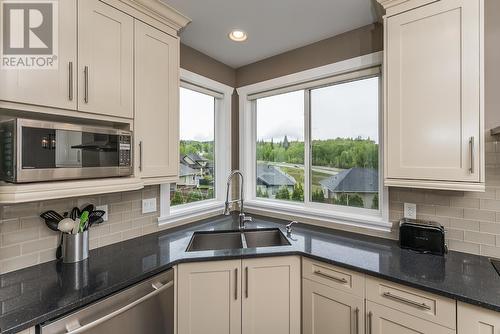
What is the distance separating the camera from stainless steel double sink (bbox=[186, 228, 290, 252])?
2068mm

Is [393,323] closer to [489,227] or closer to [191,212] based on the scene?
[489,227]

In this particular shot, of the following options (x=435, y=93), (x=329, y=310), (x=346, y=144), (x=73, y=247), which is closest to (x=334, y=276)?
(x=329, y=310)

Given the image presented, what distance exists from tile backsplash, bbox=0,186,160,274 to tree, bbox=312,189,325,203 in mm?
1551

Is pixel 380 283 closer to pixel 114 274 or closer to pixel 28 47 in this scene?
pixel 114 274

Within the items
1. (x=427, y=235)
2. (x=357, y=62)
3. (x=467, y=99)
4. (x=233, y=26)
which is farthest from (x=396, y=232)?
(x=233, y=26)

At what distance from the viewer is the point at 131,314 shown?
1.26 metres

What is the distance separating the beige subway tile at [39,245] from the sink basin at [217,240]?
0.93 metres

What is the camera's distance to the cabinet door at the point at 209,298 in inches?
60.8

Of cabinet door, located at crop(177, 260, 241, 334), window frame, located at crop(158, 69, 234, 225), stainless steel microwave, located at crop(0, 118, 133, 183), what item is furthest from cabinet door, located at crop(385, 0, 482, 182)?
stainless steel microwave, located at crop(0, 118, 133, 183)

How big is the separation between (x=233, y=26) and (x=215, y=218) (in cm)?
174

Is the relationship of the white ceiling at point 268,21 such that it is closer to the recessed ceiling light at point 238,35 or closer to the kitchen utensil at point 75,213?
the recessed ceiling light at point 238,35

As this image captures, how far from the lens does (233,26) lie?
195cm

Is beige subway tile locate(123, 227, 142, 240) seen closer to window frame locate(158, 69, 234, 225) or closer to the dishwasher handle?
window frame locate(158, 69, 234, 225)

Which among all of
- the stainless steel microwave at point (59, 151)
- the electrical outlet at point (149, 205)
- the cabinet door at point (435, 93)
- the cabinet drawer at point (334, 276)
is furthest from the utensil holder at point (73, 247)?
the cabinet door at point (435, 93)
